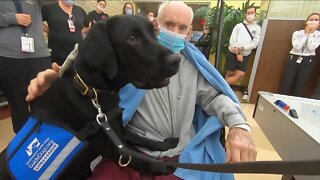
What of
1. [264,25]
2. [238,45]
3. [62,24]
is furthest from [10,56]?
[264,25]

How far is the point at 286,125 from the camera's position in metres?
1.15

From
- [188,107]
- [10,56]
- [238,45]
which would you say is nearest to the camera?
[188,107]

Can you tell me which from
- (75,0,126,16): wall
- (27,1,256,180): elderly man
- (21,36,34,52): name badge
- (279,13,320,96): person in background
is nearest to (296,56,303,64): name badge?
(279,13,320,96): person in background

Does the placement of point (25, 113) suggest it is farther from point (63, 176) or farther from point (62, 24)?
point (63, 176)

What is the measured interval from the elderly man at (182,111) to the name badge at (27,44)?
0.88 metres

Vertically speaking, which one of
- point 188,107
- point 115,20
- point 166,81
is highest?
point 115,20

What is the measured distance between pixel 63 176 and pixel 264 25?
431 cm

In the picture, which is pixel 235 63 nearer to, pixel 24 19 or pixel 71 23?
pixel 71 23

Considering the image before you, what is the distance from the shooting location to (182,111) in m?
1.11

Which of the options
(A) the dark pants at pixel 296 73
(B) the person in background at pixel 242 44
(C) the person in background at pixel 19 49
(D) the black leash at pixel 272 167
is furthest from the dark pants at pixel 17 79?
(A) the dark pants at pixel 296 73

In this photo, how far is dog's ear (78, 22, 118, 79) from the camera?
0.80m

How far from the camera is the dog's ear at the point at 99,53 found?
31.5 inches

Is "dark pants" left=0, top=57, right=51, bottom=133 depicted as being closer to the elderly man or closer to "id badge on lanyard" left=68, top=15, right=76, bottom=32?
"id badge on lanyard" left=68, top=15, right=76, bottom=32

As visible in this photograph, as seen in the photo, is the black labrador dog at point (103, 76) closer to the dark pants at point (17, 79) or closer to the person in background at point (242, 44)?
the dark pants at point (17, 79)
